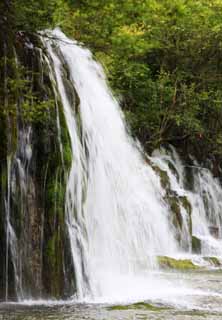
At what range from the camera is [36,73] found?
10.8 meters

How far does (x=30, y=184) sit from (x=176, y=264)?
5.68 metres

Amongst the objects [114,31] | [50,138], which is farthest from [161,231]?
[50,138]

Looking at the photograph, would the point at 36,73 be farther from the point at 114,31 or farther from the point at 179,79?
the point at 179,79

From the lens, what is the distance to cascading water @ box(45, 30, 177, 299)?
11.1 metres

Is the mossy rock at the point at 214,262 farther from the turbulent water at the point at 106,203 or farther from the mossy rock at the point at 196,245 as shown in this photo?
the mossy rock at the point at 196,245

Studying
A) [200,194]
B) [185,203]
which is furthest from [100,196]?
[200,194]

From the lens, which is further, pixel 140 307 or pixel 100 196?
pixel 100 196

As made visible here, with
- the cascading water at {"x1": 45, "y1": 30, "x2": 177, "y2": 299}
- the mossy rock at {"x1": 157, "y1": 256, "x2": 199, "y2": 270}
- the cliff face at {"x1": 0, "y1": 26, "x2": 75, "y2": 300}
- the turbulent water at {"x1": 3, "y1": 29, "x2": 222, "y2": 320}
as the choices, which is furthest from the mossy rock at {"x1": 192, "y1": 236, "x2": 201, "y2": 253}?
the cliff face at {"x1": 0, "y1": 26, "x2": 75, "y2": 300}

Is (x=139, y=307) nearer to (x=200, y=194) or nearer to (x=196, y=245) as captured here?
(x=196, y=245)

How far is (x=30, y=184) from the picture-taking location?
1053 cm

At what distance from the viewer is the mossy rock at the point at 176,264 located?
586 inches

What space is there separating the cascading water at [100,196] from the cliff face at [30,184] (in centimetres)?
37

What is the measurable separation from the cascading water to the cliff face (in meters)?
0.37

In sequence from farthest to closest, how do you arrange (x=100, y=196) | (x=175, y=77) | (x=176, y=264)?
(x=175, y=77) < (x=176, y=264) < (x=100, y=196)
